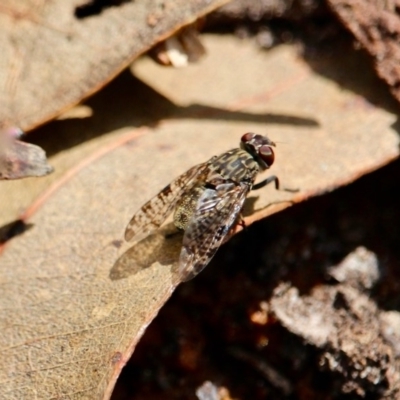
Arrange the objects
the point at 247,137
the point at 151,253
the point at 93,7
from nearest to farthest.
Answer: the point at 151,253 → the point at 247,137 → the point at 93,7

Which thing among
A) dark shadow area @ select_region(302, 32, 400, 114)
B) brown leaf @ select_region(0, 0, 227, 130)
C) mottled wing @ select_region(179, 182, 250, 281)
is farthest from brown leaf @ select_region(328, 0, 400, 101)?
mottled wing @ select_region(179, 182, 250, 281)

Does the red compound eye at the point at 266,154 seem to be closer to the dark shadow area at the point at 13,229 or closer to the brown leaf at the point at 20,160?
the brown leaf at the point at 20,160

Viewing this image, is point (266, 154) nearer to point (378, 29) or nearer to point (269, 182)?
point (269, 182)

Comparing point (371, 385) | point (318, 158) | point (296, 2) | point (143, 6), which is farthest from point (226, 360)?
point (296, 2)

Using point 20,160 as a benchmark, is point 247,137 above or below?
below

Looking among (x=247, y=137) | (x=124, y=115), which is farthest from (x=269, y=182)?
(x=124, y=115)

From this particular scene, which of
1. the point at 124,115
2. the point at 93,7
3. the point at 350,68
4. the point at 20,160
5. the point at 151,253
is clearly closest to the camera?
the point at 151,253
